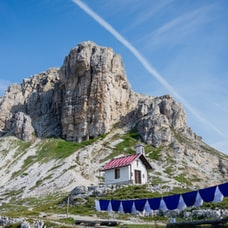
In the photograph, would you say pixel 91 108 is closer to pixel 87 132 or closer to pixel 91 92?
pixel 91 92

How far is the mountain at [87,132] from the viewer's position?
9725 centimetres

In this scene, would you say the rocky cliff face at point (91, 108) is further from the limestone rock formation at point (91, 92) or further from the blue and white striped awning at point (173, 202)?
the blue and white striped awning at point (173, 202)

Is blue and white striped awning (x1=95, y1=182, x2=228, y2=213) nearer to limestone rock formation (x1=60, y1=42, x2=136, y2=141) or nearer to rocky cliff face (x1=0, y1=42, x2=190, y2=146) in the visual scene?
rocky cliff face (x1=0, y1=42, x2=190, y2=146)

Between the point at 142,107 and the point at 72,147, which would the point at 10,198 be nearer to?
the point at 72,147

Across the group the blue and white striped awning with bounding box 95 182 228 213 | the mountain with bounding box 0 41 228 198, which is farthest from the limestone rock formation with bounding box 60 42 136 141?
the blue and white striped awning with bounding box 95 182 228 213

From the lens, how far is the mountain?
319 feet

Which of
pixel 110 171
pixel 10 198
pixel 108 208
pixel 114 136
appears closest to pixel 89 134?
pixel 114 136

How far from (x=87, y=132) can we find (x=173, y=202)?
98184 mm

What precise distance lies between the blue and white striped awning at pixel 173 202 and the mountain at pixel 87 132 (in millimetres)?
47472

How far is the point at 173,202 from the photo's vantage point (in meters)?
31.7

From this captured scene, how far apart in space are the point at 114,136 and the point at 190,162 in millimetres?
30104

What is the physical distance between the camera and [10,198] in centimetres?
8388

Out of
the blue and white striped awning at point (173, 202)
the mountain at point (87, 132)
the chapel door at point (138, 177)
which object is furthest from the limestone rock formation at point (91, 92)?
the blue and white striped awning at point (173, 202)

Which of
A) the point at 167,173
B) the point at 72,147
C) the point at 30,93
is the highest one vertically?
the point at 30,93
